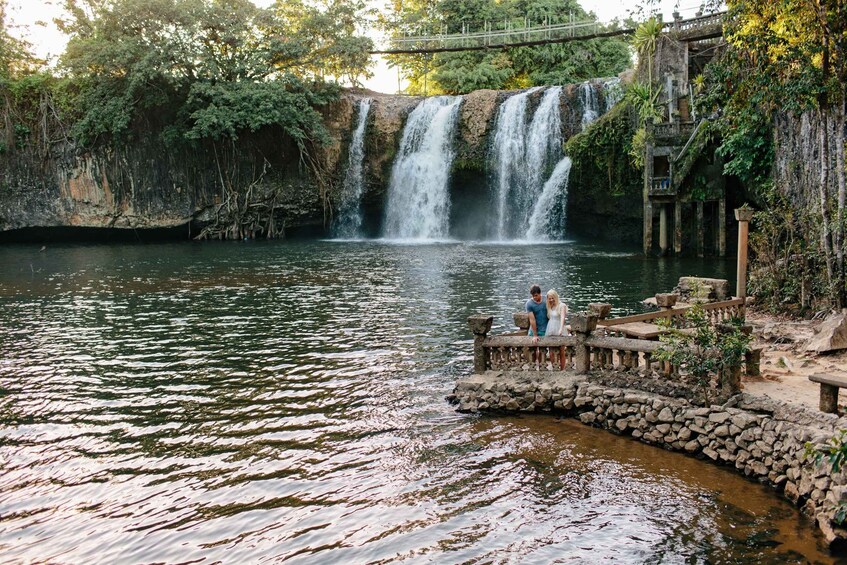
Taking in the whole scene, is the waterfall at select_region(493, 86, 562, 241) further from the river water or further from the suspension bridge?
the river water

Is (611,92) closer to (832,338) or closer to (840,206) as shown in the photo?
(840,206)

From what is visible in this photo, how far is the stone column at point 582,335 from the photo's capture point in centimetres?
1148

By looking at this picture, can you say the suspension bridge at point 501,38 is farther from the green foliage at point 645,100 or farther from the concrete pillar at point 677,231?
the concrete pillar at point 677,231

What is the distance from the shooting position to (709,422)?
9867 mm

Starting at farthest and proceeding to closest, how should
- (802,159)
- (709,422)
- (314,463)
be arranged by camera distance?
(802,159)
(314,463)
(709,422)

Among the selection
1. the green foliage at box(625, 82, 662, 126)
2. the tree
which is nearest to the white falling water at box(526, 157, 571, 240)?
the green foliage at box(625, 82, 662, 126)

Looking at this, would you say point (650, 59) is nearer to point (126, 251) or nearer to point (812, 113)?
point (812, 113)

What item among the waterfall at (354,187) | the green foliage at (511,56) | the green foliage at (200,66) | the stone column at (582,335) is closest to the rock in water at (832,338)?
the stone column at (582,335)

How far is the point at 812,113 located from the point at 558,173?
65.1 ft

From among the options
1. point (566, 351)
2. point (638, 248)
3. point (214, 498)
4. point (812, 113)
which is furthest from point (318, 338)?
point (638, 248)

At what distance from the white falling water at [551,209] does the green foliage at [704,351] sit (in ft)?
89.0

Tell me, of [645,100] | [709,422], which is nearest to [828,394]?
[709,422]

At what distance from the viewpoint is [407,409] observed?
1210 cm

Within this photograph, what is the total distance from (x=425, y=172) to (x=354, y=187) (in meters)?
4.93
